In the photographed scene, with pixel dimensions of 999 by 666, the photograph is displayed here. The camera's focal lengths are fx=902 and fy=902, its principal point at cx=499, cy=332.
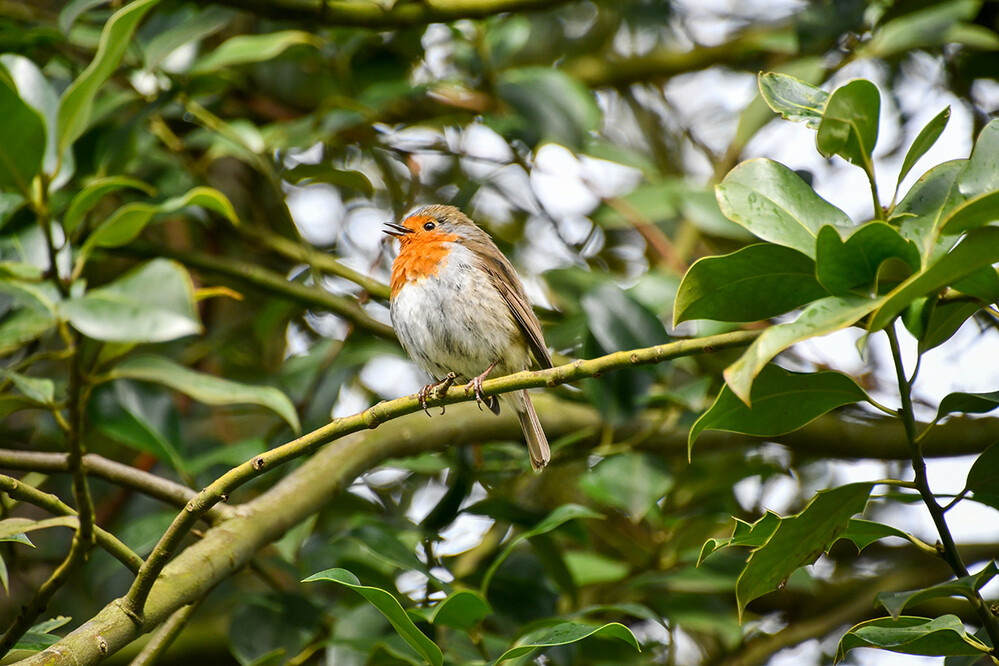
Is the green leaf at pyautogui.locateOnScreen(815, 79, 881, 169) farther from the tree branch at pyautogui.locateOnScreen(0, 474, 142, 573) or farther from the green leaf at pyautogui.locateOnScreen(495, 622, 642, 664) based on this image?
the tree branch at pyautogui.locateOnScreen(0, 474, 142, 573)

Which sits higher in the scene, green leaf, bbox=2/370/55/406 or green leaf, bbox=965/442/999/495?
green leaf, bbox=2/370/55/406

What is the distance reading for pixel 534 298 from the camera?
173 inches

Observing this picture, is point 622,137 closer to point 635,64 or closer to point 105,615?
point 635,64

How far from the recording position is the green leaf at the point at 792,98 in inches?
71.2

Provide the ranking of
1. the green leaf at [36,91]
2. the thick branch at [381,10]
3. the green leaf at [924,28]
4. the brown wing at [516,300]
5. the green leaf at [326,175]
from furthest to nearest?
the green leaf at [326,175], the green leaf at [924,28], the brown wing at [516,300], the thick branch at [381,10], the green leaf at [36,91]

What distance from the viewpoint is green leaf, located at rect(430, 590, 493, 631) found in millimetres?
2172

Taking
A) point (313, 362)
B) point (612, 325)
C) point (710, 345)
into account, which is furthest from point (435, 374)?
point (710, 345)

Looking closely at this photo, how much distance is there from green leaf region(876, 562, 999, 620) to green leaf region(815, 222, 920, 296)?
0.59 metres

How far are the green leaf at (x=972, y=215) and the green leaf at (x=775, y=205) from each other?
28 centimetres

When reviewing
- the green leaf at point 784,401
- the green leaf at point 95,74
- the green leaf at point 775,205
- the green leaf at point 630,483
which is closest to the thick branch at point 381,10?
the green leaf at point 95,74

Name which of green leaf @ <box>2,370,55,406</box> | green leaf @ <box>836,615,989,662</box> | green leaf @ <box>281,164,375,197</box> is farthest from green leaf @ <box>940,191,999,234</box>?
green leaf @ <box>281,164,375,197</box>

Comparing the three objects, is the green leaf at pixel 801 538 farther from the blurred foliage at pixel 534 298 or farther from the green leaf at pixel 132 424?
the green leaf at pixel 132 424

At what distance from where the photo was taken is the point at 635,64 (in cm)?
474

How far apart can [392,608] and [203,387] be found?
1173mm
